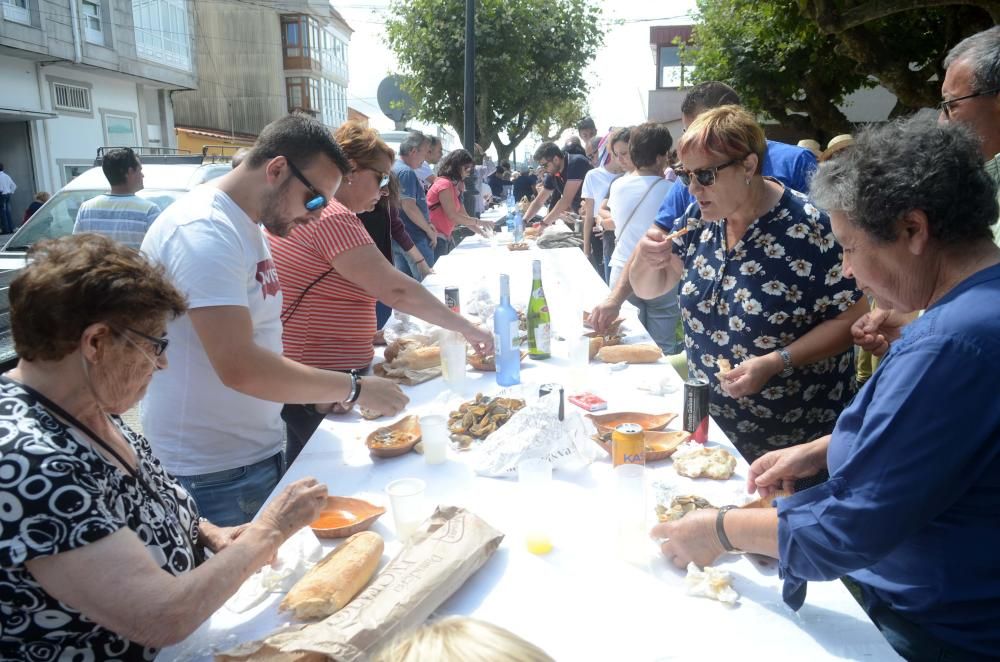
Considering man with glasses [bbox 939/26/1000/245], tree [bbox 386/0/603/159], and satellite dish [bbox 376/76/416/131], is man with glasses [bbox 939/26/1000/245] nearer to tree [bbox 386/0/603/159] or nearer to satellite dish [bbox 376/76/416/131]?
satellite dish [bbox 376/76/416/131]

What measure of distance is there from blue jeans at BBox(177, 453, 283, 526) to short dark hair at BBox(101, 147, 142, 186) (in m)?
4.48

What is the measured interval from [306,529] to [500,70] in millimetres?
18102

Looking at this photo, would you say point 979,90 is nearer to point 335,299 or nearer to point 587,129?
point 335,299

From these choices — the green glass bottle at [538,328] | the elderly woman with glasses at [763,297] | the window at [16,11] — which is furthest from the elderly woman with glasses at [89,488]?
the window at [16,11]

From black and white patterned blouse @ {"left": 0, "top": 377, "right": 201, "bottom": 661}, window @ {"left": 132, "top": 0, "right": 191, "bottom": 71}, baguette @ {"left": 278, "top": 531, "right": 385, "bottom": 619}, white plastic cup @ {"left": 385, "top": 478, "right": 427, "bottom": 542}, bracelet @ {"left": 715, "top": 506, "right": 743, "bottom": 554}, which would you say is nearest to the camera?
black and white patterned blouse @ {"left": 0, "top": 377, "right": 201, "bottom": 661}

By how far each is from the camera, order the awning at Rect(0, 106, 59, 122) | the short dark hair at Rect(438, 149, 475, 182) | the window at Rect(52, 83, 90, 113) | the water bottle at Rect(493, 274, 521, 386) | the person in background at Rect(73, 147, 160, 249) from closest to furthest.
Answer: the water bottle at Rect(493, 274, 521, 386)
the person in background at Rect(73, 147, 160, 249)
the short dark hair at Rect(438, 149, 475, 182)
the awning at Rect(0, 106, 59, 122)
the window at Rect(52, 83, 90, 113)

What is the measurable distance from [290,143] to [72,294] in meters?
1.04

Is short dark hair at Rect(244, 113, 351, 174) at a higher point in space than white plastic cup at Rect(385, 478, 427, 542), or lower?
higher

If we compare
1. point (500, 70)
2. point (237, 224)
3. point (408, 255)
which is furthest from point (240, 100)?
point (237, 224)

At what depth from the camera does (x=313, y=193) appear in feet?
7.27

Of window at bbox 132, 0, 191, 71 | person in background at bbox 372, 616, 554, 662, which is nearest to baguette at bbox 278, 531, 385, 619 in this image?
person in background at bbox 372, 616, 554, 662

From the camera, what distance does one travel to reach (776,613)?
1370 mm

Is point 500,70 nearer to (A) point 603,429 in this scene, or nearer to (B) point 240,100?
(A) point 603,429

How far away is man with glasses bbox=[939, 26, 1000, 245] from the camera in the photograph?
2359 millimetres
